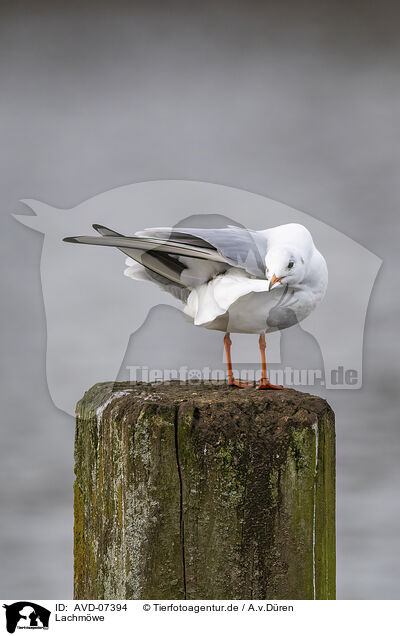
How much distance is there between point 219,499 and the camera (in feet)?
4.35

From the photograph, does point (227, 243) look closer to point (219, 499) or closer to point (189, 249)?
point (189, 249)

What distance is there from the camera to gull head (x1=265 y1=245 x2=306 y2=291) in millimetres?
1630

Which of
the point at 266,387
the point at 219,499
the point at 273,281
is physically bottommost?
the point at 219,499

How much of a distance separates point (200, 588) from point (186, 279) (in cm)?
73

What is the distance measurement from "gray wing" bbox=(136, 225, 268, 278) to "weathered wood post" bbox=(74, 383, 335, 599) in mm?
390

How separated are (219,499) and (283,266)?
1.83ft

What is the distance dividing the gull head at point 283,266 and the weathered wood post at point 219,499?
1.11 feet

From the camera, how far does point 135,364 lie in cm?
212

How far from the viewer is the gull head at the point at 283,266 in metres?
1.63
